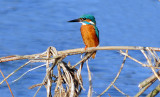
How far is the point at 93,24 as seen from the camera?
4227 mm

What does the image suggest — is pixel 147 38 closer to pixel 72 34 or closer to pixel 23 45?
pixel 72 34

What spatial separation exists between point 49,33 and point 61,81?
4.52 m

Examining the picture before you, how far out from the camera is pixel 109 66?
624 cm

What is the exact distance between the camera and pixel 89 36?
418cm

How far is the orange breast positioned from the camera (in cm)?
417

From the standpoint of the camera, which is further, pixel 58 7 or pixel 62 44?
pixel 58 7

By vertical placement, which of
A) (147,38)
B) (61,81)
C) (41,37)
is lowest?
(61,81)

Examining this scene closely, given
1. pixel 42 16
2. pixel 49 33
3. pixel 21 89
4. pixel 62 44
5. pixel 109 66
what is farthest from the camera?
pixel 42 16


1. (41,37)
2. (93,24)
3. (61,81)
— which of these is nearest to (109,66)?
(41,37)

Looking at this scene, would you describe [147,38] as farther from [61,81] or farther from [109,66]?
[61,81]

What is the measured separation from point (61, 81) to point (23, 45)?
4.12 metres

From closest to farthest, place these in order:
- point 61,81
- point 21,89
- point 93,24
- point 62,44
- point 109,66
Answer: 1. point 61,81
2. point 93,24
3. point 21,89
4. point 109,66
5. point 62,44

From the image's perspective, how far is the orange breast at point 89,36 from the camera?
4.17 m

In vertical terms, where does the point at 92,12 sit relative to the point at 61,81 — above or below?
above
